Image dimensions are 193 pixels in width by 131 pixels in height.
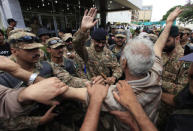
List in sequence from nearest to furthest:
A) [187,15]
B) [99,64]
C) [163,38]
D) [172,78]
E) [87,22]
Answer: [87,22] → [163,38] → [172,78] → [99,64] → [187,15]

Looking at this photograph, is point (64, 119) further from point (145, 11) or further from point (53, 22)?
point (145, 11)

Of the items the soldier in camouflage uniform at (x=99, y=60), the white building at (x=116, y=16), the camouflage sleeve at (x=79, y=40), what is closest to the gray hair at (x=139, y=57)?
the camouflage sleeve at (x=79, y=40)

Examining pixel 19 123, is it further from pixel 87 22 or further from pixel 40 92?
pixel 87 22

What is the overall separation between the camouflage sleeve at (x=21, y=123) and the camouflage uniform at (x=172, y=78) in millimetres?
2135

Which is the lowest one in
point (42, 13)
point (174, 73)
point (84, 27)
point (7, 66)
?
point (174, 73)

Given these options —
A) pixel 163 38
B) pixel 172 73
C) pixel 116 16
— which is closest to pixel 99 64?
pixel 163 38

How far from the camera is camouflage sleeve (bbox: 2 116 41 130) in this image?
3.59ft

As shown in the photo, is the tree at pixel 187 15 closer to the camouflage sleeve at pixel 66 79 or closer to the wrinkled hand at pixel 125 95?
the camouflage sleeve at pixel 66 79

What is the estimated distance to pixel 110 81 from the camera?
2289 mm

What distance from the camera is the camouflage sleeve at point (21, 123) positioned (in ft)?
3.59

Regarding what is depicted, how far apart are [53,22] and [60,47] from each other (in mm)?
9945

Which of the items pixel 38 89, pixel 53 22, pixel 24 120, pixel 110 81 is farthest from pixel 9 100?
pixel 53 22

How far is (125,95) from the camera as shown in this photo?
932 millimetres

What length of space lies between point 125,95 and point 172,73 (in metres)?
1.87
